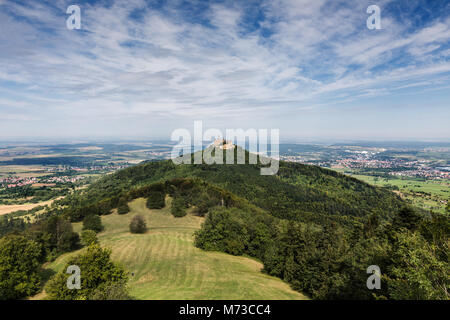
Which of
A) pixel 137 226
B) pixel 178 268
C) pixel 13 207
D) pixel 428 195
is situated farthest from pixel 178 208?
pixel 428 195

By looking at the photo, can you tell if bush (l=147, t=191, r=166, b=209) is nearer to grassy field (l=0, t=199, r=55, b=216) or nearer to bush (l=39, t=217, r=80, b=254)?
bush (l=39, t=217, r=80, b=254)

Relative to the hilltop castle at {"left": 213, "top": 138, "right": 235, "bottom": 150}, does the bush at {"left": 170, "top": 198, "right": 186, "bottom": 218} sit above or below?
below

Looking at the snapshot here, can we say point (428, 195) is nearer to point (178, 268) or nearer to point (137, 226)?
point (178, 268)

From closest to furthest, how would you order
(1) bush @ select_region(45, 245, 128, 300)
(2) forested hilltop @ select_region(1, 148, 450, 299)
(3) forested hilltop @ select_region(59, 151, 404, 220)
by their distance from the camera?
(2) forested hilltop @ select_region(1, 148, 450, 299) < (1) bush @ select_region(45, 245, 128, 300) < (3) forested hilltop @ select_region(59, 151, 404, 220)

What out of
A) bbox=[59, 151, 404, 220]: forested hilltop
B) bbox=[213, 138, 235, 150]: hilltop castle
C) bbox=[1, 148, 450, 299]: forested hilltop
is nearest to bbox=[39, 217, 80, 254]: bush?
bbox=[1, 148, 450, 299]: forested hilltop
